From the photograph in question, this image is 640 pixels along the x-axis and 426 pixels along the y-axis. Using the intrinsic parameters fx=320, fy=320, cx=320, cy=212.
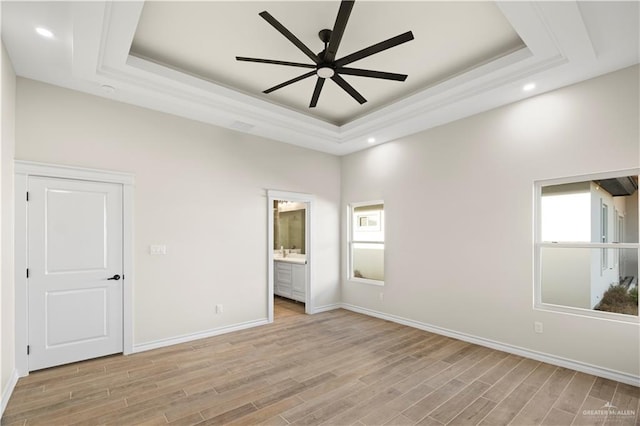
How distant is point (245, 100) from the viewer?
4.16 metres

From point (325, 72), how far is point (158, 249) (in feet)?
9.87

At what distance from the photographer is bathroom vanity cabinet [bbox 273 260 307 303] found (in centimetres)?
628

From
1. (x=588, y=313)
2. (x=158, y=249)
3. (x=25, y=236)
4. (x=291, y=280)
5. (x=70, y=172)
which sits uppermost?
(x=70, y=172)

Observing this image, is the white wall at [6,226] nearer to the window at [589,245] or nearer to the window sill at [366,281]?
the window sill at [366,281]

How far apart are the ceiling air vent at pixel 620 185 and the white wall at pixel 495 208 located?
0.16m

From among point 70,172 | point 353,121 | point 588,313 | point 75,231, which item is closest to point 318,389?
point 588,313

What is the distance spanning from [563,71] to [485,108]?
955mm

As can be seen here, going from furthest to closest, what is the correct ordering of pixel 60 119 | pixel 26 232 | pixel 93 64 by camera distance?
pixel 60 119, pixel 26 232, pixel 93 64

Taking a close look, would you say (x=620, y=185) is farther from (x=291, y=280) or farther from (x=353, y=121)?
(x=291, y=280)

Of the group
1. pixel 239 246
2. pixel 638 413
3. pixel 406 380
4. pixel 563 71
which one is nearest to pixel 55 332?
pixel 239 246

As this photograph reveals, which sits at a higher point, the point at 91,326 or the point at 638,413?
the point at 91,326

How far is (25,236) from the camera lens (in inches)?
130

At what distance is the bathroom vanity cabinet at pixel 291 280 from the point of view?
→ 6.28 meters

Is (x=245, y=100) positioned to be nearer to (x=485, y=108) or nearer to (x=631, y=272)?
(x=485, y=108)
